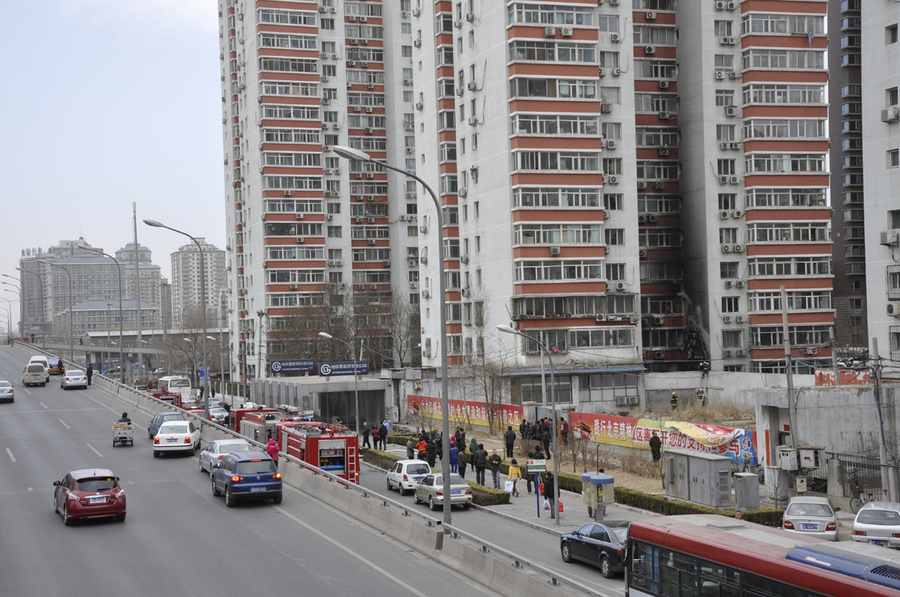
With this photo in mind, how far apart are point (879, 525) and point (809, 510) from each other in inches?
74.5

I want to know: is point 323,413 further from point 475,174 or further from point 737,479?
point 737,479

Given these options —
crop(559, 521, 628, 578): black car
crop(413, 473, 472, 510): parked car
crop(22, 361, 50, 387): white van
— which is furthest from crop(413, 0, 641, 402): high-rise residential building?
crop(559, 521, 628, 578): black car

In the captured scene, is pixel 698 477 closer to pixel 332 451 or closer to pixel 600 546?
pixel 600 546

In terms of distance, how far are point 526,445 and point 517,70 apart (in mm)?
27924

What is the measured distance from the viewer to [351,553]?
23.6m

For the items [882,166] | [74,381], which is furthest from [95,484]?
[74,381]

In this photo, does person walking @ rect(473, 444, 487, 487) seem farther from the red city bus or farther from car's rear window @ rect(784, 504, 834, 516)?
the red city bus

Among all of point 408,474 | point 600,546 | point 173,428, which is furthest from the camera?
point 173,428

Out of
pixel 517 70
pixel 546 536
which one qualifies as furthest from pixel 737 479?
pixel 517 70

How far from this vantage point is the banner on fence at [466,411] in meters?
57.1

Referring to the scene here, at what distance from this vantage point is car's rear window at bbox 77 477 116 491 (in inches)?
1056

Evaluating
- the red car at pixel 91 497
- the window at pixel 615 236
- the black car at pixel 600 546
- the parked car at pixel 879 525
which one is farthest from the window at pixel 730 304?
the red car at pixel 91 497

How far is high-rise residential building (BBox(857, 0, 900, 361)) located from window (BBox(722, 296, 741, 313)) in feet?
70.4

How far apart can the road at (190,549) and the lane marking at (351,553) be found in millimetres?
24
